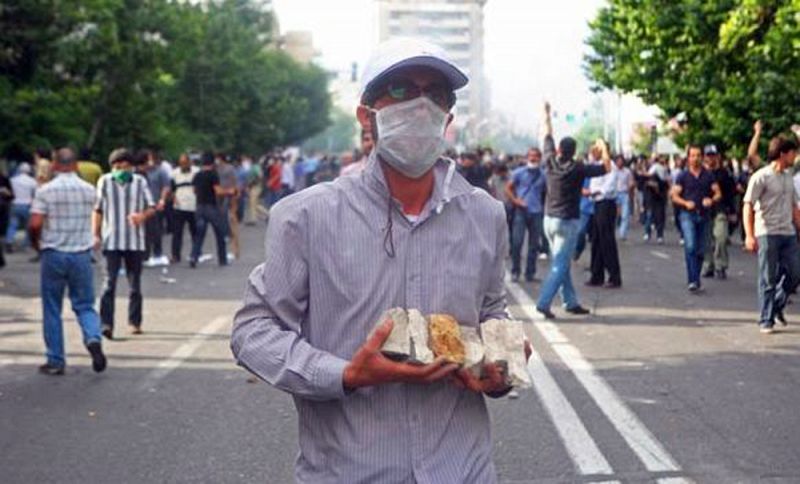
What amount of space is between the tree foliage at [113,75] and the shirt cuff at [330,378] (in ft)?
76.4

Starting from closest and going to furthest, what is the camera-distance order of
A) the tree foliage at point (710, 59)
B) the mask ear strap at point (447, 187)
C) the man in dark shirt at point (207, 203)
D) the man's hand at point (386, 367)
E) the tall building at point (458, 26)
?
the man's hand at point (386, 367)
the mask ear strap at point (447, 187)
the tree foliage at point (710, 59)
the man in dark shirt at point (207, 203)
the tall building at point (458, 26)

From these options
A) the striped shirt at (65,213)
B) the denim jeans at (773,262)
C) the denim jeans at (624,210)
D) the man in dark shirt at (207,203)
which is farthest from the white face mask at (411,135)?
the denim jeans at (624,210)

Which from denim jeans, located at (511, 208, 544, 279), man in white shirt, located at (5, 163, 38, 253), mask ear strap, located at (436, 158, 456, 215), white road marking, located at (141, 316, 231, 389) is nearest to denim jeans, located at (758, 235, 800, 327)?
white road marking, located at (141, 316, 231, 389)

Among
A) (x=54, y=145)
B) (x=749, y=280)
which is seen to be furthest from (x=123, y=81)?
(x=749, y=280)

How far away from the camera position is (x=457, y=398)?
300cm

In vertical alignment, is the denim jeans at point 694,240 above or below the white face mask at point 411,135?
below

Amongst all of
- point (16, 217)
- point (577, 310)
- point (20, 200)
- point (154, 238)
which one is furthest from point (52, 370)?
point (16, 217)

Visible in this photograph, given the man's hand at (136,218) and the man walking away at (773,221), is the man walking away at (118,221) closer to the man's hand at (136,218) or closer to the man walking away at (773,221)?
the man's hand at (136,218)

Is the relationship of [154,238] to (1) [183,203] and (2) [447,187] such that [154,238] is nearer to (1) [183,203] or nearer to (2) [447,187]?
(1) [183,203]

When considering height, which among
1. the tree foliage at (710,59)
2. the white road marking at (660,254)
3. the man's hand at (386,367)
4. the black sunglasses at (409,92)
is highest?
the tree foliage at (710,59)

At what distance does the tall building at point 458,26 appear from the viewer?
81.4 metres

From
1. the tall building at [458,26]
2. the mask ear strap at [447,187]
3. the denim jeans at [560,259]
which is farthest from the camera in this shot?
the tall building at [458,26]

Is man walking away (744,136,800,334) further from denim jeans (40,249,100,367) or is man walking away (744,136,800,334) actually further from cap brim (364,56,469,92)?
cap brim (364,56,469,92)

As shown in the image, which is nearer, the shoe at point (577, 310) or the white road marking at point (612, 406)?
the white road marking at point (612, 406)
